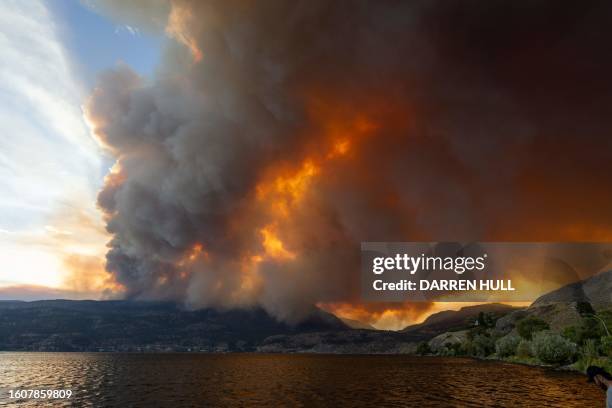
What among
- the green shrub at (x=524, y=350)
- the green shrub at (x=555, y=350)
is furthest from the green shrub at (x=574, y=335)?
the green shrub at (x=524, y=350)

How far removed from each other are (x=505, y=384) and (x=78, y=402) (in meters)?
89.5

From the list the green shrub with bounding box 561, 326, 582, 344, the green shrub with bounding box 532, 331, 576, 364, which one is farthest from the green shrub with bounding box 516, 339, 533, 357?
the green shrub with bounding box 561, 326, 582, 344

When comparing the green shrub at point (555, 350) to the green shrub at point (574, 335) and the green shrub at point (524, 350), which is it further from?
the green shrub at point (524, 350)

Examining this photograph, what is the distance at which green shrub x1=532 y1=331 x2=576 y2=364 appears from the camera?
14550cm

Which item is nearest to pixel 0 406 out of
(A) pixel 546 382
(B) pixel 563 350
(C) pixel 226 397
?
(C) pixel 226 397

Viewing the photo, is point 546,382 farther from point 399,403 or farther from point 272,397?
point 272,397

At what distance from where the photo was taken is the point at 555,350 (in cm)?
14800

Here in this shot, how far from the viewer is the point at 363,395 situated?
82.5 meters

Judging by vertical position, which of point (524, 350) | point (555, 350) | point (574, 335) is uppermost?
point (574, 335)

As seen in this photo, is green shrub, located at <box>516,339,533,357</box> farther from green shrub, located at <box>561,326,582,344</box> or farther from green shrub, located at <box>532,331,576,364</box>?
green shrub, located at <box>561,326,582,344</box>

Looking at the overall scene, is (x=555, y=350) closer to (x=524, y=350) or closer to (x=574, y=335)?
(x=574, y=335)

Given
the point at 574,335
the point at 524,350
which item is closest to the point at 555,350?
the point at 574,335

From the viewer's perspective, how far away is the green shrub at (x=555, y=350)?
5728 inches

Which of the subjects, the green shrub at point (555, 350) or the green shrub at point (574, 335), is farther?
the green shrub at point (574, 335)
